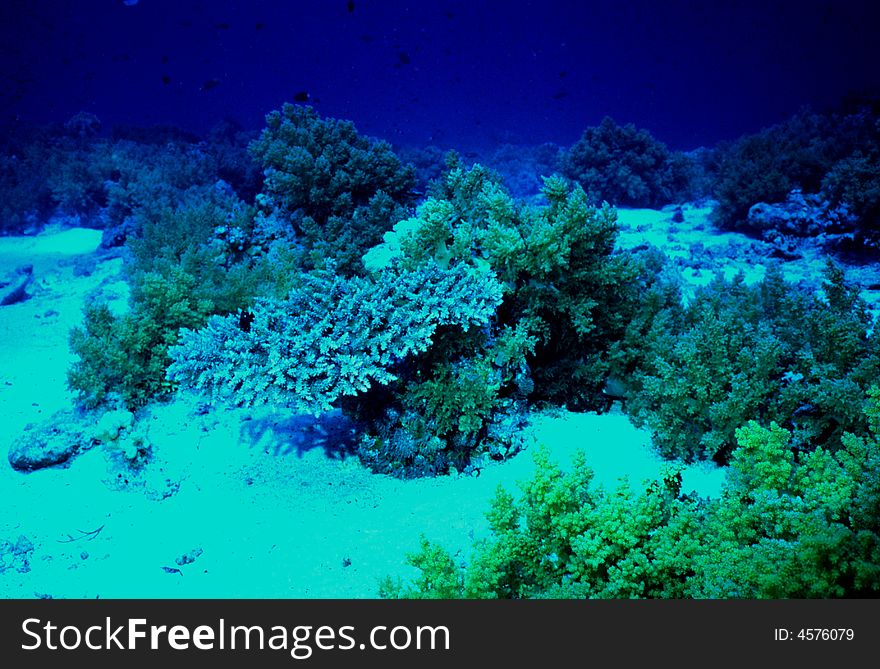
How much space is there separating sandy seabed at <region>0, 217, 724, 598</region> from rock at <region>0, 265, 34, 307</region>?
15.3ft

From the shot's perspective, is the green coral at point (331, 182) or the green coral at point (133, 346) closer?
the green coral at point (133, 346)

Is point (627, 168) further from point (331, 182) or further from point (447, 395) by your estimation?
point (447, 395)

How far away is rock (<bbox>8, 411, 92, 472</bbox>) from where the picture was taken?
4.69 meters

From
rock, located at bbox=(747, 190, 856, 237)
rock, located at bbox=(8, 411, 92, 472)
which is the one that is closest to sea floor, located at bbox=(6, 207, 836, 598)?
rock, located at bbox=(8, 411, 92, 472)

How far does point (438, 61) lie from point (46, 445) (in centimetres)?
16534

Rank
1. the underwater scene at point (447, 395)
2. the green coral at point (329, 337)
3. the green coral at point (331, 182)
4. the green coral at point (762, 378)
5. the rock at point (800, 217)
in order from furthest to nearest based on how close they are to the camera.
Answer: the rock at point (800, 217), the green coral at point (331, 182), the green coral at point (329, 337), the green coral at point (762, 378), the underwater scene at point (447, 395)

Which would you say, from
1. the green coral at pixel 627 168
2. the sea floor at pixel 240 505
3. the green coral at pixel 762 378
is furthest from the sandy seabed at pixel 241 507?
the green coral at pixel 627 168

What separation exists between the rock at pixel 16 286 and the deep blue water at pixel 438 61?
167 ft

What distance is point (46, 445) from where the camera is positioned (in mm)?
4742

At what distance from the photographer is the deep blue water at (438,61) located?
259ft

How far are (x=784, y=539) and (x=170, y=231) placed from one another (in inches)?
438

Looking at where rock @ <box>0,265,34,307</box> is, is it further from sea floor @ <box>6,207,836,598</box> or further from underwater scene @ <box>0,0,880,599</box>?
sea floor @ <box>6,207,836,598</box>

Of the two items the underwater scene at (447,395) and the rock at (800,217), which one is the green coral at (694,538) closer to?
the underwater scene at (447,395)
